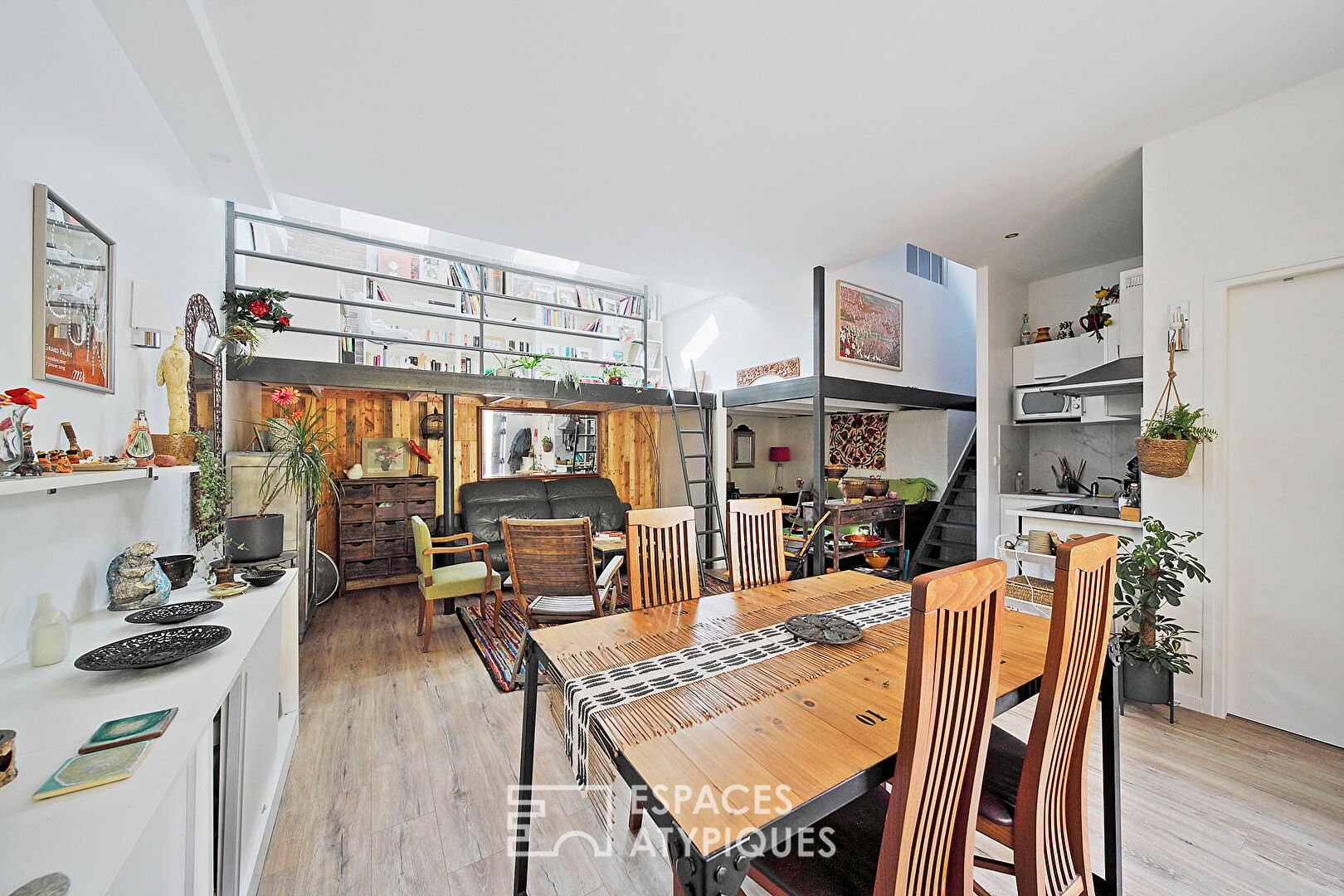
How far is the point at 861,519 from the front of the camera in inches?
200

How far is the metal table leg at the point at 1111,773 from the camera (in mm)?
1498

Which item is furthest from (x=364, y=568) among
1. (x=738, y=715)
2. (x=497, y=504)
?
(x=738, y=715)

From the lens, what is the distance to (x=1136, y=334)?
337cm

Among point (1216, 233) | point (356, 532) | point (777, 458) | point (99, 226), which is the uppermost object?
point (1216, 233)

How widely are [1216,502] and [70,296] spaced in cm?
477

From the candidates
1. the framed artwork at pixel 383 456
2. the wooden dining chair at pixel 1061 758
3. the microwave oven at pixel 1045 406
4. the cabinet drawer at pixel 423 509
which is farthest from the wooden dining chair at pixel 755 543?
the framed artwork at pixel 383 456

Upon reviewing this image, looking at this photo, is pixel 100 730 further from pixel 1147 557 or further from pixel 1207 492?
pixel 1207 492

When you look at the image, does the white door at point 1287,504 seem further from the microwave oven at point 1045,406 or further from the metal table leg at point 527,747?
the metal table leg at point 527,747

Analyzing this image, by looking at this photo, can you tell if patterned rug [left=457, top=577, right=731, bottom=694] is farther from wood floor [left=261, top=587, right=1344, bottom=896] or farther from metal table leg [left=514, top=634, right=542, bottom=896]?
metal table leg [left=514, top=634, right=542, bottom=896]

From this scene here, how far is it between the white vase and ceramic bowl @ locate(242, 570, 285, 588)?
0.82 meters

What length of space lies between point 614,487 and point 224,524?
4.19 m

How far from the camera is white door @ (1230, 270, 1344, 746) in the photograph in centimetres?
235

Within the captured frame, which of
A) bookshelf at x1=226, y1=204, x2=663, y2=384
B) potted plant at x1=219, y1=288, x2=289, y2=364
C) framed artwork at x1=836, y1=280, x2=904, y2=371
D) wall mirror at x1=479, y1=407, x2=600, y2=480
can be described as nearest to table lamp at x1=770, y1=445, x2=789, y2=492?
bookshelf at x1=226, y1=204, x2=663, y2=384

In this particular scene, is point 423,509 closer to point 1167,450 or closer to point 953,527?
point 953,527
